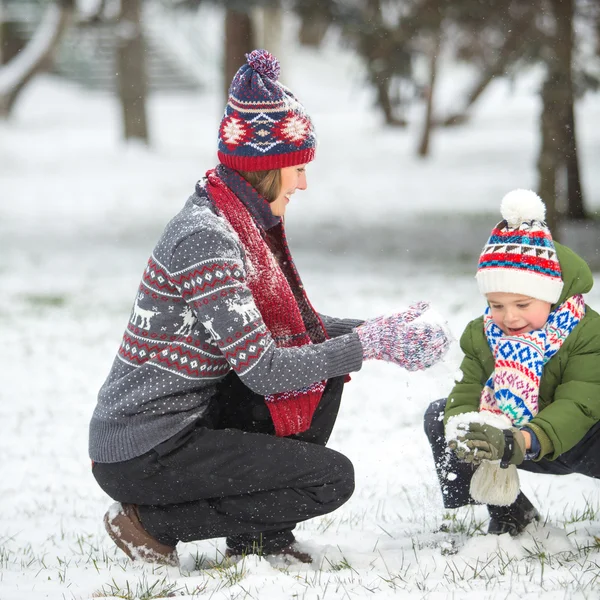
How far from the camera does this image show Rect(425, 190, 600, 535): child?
10.1ft

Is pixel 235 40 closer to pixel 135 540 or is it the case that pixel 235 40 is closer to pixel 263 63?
pixel 263 63

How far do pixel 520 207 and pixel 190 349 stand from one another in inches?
46.2

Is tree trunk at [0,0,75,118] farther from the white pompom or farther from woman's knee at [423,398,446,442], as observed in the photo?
the white pompom

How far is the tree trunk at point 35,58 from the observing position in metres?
17.4

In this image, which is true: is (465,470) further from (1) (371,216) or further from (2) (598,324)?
(1) (371,216)

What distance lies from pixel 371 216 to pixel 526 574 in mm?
12399

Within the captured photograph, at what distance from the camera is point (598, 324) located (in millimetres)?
3215

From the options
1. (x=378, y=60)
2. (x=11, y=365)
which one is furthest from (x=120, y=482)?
(x=378, y=60)

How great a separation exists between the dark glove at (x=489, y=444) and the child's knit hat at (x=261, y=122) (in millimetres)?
1073

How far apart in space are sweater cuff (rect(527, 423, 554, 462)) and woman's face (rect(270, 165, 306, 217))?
43.6 inches

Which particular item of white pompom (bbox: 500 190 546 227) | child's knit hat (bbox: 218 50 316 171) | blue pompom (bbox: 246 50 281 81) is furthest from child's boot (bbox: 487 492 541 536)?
blue pompom (bbox: 246 50 281 81)

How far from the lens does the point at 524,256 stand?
315 centimetres

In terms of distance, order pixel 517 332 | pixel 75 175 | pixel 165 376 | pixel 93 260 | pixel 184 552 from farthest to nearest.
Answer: pixel 75 175 < pixel 93 260 < pixel 184 552 < pixel 517 332 < pixel 165 376

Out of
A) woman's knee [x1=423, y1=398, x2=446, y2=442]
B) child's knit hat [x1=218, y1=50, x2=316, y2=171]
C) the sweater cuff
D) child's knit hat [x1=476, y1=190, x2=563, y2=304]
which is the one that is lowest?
woman's knee [x1=423, y1=398, x2=446, y2=442]
